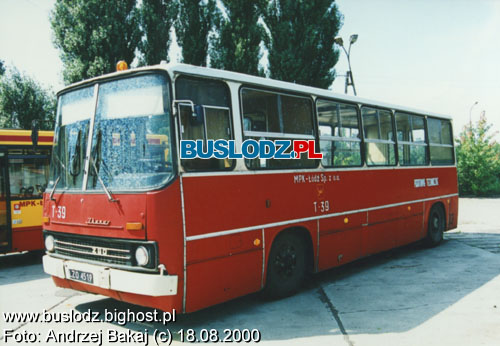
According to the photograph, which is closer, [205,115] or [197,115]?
[197,115]

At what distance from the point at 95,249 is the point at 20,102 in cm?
2333

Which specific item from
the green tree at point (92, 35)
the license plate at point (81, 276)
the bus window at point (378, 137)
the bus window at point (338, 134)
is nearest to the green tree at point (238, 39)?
the green tree at point (92, 35)

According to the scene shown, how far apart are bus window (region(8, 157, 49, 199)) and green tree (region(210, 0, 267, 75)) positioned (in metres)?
15.5

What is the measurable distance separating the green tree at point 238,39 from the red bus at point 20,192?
15.6 meters

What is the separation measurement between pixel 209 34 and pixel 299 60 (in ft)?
16.8

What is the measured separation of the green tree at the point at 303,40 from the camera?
80.2 ft

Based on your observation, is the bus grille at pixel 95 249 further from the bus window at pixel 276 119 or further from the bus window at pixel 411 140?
the bus window at pixel 411 140

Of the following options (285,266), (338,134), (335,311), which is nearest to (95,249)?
(285,266)

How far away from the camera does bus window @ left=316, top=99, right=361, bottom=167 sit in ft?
24.0

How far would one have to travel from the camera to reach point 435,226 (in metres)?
10.9

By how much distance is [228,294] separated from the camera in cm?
554

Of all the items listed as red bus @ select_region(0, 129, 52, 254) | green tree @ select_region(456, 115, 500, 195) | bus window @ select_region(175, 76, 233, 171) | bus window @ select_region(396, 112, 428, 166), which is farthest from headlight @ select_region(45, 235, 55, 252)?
green tree @ select_region(456, 115, 500, 195)

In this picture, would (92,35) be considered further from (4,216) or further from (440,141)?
(440,141)

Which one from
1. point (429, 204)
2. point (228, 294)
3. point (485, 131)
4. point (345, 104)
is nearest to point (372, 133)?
point (345, 104)
